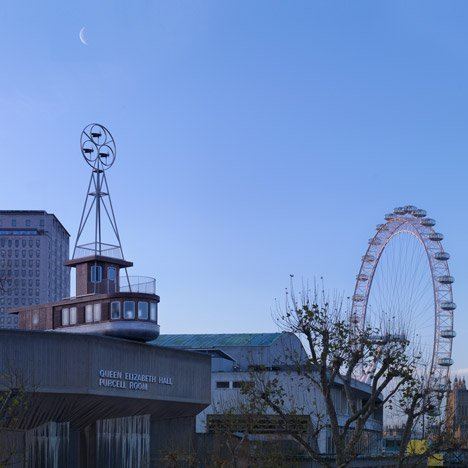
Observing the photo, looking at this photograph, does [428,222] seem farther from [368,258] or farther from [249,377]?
[249,377]

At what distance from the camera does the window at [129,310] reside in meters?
65.0

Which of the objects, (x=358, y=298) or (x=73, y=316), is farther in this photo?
(x=358, y=298)

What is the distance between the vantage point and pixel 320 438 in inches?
3780

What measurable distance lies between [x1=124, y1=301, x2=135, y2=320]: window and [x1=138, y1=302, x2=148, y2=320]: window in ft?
1.61

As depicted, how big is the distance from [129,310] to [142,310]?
40.6 inches

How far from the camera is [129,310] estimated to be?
65.1m

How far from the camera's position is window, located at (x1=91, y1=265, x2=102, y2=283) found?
2726 inches

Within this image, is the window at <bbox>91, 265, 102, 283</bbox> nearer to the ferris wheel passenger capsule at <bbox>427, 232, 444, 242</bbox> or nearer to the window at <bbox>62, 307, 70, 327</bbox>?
the window at <bbox>62, 307, 70, 327</bbox>

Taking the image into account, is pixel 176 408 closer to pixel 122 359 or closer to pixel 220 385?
pixel 122 359

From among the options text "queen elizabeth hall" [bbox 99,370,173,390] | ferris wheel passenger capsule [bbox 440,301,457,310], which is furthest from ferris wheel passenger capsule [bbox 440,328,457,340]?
text "queen elizabeth hall" [bbox 99,370,173,390]

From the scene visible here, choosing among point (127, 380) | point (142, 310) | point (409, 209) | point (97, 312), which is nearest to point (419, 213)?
point (409, 209)

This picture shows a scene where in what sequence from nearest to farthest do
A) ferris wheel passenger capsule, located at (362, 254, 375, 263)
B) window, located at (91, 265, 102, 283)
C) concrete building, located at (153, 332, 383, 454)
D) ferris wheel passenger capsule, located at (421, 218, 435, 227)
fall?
window, located at (91, 265, 102, 283)
concrete building, located at (153, 332, 383, 454)
ferris wheel passenger capsule, located at (421, 218, 435, 227)
ferris wheel passenger capsule, located at (362, 254, 375, 263)

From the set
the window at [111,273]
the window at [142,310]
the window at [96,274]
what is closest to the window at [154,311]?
the window at [142,310]

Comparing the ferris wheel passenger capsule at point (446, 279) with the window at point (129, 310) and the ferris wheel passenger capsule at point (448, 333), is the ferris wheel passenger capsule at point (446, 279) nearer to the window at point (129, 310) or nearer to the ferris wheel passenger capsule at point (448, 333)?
the ferris wheel passenger capsule at point (448, 333)
